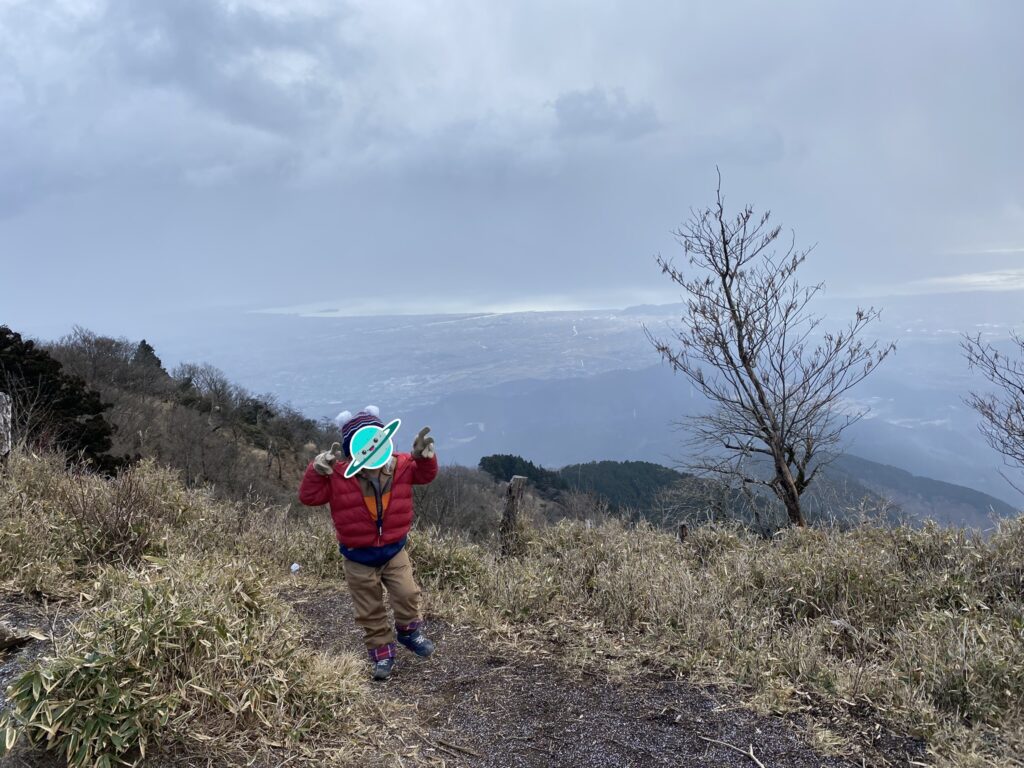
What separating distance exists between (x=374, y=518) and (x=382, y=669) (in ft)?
3.05

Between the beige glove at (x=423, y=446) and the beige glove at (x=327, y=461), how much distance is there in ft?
1.59

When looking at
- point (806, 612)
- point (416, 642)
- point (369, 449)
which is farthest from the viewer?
point (806, 612)

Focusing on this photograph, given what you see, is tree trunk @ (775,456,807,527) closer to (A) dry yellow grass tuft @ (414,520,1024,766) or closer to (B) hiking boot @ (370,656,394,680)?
(A) dry yellow grass tuft @ (414,520,1024,766)

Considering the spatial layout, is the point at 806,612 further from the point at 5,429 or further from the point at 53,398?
the point at 53,398

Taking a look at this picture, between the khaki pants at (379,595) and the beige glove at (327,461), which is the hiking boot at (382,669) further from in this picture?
the beige glove at (327,461)

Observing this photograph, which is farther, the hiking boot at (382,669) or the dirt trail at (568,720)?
the hiking boot at (382,669)

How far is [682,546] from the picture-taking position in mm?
6887

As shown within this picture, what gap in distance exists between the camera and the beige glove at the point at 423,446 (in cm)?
405

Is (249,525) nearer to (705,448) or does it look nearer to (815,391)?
(705,448)

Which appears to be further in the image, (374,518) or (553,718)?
(374,518)

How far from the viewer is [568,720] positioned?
333cm

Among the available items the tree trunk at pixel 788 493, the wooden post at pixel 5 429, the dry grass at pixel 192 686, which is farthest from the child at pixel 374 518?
Result: the tree trunk at pixel 788 493

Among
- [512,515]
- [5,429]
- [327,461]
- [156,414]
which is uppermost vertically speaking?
[327,461]

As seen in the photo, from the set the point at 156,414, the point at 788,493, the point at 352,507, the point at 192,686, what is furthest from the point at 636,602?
the point at 156,414
